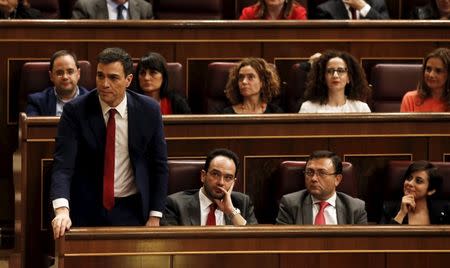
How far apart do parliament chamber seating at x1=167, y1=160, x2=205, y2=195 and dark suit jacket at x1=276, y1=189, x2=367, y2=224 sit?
0.19 metres

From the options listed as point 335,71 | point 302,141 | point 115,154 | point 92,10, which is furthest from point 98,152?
point 92,10

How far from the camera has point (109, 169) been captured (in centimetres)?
213

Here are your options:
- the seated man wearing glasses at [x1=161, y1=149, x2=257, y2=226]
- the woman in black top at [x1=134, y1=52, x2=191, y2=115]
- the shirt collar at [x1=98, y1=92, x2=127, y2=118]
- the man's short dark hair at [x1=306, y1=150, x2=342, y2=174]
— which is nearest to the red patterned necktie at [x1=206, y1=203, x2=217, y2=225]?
the seated man wearing glasses at [x1=161, y1=149, x2=257, y2=226]

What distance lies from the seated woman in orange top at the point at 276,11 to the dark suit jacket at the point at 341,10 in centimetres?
12

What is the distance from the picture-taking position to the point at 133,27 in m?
3.20

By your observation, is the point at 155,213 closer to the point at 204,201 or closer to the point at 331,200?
the point at 204,201

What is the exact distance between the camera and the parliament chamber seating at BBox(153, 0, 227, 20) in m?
3.63

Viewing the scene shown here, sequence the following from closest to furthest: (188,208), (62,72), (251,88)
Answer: (188,208), (62,72), (251,88)

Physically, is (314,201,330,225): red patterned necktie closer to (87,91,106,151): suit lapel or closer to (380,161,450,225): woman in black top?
(380,161,450,225): woman in black top

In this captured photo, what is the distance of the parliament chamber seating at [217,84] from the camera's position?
10.1 feet

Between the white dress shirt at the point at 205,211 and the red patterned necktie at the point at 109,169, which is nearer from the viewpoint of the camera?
the red patterned necktie at the point at 109,169

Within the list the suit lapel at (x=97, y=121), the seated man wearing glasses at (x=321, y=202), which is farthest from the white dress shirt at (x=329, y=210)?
the suit lapel at (x=97, y=121)

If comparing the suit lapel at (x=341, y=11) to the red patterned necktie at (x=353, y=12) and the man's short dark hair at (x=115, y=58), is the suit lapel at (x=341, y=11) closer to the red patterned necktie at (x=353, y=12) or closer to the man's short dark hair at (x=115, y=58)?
the red patterned necktie at (x=353, y=12)

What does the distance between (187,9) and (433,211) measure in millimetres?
1344
